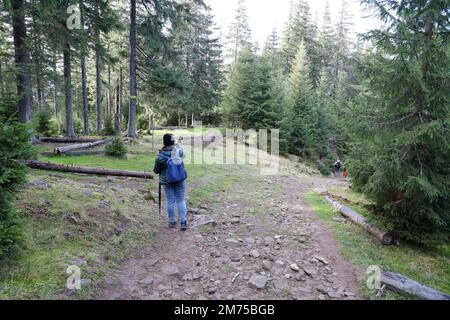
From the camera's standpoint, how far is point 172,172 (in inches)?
268

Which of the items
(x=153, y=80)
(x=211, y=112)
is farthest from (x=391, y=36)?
(x=211, y=112)

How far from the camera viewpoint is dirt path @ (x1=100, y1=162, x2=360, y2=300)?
15.5 feet

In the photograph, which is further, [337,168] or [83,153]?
[337,168]

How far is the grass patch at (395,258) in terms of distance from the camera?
5.74m

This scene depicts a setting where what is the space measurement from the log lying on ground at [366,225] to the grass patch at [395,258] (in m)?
0.15

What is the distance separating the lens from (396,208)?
24.1 feet

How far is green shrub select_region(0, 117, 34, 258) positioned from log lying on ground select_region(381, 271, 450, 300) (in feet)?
20.4

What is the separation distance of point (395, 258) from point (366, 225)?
6.05 feet

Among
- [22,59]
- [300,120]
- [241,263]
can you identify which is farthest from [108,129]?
[241,263]

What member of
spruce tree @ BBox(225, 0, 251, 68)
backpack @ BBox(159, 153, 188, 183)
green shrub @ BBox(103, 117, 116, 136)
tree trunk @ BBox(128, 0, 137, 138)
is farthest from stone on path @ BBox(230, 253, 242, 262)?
spruce tree @ BBox(225, 0, 251, 68)

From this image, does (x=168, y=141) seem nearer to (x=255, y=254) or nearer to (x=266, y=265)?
(x=255, y=254)

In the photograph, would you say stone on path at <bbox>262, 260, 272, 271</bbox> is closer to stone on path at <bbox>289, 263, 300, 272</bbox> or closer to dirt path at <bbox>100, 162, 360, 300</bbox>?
dirt path at <bbox>100, 162, 360, 300</bbox>

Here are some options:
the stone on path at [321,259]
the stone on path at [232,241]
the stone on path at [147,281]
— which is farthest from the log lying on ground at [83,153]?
the stone on path at [321,259]
